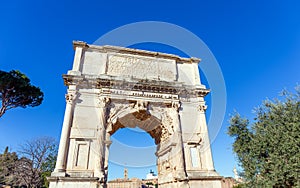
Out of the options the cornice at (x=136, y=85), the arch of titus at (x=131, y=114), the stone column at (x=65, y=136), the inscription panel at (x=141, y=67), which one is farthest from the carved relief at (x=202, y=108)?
the stone column at (x=65, y=136)

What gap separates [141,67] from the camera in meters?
9.80

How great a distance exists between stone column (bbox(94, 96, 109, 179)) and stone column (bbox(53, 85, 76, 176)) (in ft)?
3.65

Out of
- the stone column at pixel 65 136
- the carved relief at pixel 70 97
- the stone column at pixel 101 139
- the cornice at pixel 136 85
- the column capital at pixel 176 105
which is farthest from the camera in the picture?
the column capital at pixel 176 105

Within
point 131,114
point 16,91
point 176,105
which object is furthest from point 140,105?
point 16,91

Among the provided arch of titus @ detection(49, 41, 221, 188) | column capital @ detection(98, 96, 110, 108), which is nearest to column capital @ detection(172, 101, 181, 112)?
arch of titus @ detection(49, 41, 221, 188)

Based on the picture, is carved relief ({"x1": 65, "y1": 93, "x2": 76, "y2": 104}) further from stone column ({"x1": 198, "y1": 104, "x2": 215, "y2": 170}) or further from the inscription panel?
stone column ({"x1": 198, "y1": 104, "x2": 215, "y2": 170})

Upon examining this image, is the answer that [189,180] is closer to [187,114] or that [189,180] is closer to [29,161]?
[187,114]

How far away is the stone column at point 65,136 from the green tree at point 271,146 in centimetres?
724

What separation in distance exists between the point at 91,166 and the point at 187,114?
483 cm

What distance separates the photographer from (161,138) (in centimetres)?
934

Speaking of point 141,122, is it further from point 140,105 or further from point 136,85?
point 136,85

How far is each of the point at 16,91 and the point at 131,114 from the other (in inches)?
360

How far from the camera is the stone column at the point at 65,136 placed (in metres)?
6.70

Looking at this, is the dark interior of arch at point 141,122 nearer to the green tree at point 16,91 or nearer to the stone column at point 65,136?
the stone column at point 65,136
